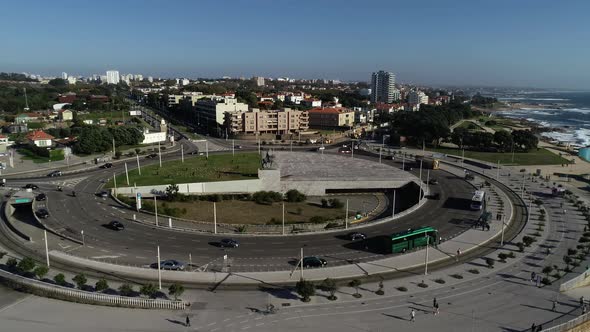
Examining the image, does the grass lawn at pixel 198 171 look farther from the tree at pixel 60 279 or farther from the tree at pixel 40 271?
the tree at pixel 60 279

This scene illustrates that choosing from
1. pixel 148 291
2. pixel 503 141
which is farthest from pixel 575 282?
pixel 503 141

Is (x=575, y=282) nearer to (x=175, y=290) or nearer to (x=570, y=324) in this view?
(x=570, y=324)

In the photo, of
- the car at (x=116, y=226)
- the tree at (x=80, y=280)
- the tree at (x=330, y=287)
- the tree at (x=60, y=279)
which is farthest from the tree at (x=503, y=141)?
the tree at (x=60, y=279)

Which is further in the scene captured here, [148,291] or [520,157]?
[520,157]

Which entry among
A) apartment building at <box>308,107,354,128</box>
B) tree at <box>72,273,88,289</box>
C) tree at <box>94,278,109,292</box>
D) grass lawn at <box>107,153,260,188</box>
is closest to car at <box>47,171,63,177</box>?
grass lawn at <box>107,153,260,188</box>

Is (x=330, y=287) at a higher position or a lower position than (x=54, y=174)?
higher

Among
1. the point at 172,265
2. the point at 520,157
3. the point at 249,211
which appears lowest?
the point at 249,211

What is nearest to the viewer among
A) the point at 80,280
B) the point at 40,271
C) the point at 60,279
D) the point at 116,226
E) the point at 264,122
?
the point at 80,280
